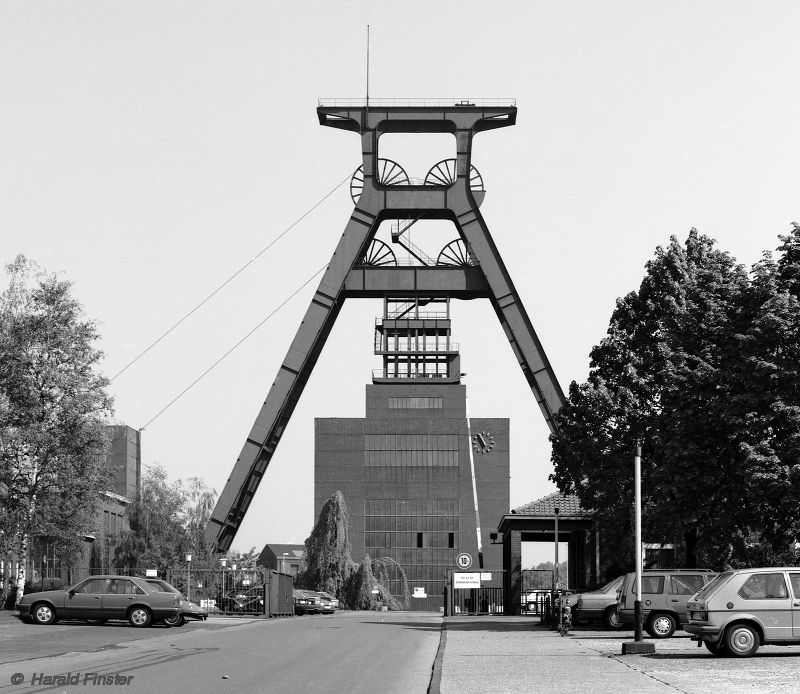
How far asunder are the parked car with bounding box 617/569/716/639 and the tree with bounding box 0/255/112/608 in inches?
896

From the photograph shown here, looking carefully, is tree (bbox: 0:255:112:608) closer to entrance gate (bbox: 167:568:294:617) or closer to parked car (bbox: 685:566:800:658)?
entrance gate (bbox: 167:568:294:617)

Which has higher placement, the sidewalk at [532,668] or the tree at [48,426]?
the tree at [48,426]

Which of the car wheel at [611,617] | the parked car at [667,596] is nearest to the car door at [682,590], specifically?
the parked car at [667,596]

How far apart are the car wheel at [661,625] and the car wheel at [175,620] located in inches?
514

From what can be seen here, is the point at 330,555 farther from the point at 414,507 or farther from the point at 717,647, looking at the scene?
the point at 717,647

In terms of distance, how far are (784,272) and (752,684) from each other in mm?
19122

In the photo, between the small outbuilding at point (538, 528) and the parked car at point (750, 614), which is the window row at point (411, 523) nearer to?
the small outbuilding at point (538, 528)

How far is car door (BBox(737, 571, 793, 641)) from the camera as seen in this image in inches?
832

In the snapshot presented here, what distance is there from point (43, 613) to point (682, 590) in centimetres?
1739

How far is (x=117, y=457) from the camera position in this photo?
396 feet

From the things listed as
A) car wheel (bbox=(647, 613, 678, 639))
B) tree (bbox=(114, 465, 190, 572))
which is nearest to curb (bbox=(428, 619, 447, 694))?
car wheel (bbox=(647, 613, 678, 639))

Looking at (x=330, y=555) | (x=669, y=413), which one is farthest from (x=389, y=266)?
(x=669, y=413)

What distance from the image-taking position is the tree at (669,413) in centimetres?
3300

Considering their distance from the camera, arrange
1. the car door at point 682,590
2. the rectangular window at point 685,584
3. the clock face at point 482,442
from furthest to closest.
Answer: the clock face at point 482,442 → the rectangular window at point 685,584 → the car door at point 682,590
